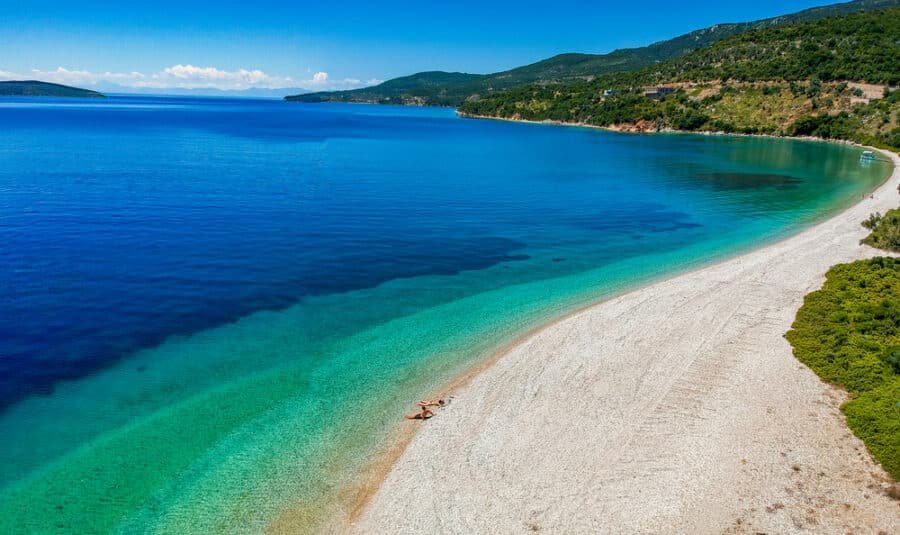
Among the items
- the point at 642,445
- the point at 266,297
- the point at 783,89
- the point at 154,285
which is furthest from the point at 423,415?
the point at 783,89

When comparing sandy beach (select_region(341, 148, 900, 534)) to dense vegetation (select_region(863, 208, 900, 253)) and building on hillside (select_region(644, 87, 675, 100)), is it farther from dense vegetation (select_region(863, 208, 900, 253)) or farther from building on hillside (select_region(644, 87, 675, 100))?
building on hillside (select_region(644, 87, 675, 100))

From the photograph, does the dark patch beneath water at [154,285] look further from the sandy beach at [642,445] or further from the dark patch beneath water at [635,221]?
the sandy beach at [642,445]

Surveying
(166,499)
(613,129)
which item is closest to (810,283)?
(166,499)

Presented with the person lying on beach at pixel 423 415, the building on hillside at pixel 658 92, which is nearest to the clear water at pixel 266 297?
the person lying on beach at pixel 423 415

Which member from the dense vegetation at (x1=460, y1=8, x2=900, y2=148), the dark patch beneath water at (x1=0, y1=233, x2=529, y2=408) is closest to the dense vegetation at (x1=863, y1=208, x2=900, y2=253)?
the dark patch beneath water at (x1=0, y1=233, x2=529, y2=408)

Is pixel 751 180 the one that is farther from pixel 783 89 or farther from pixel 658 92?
pixel 658 92
